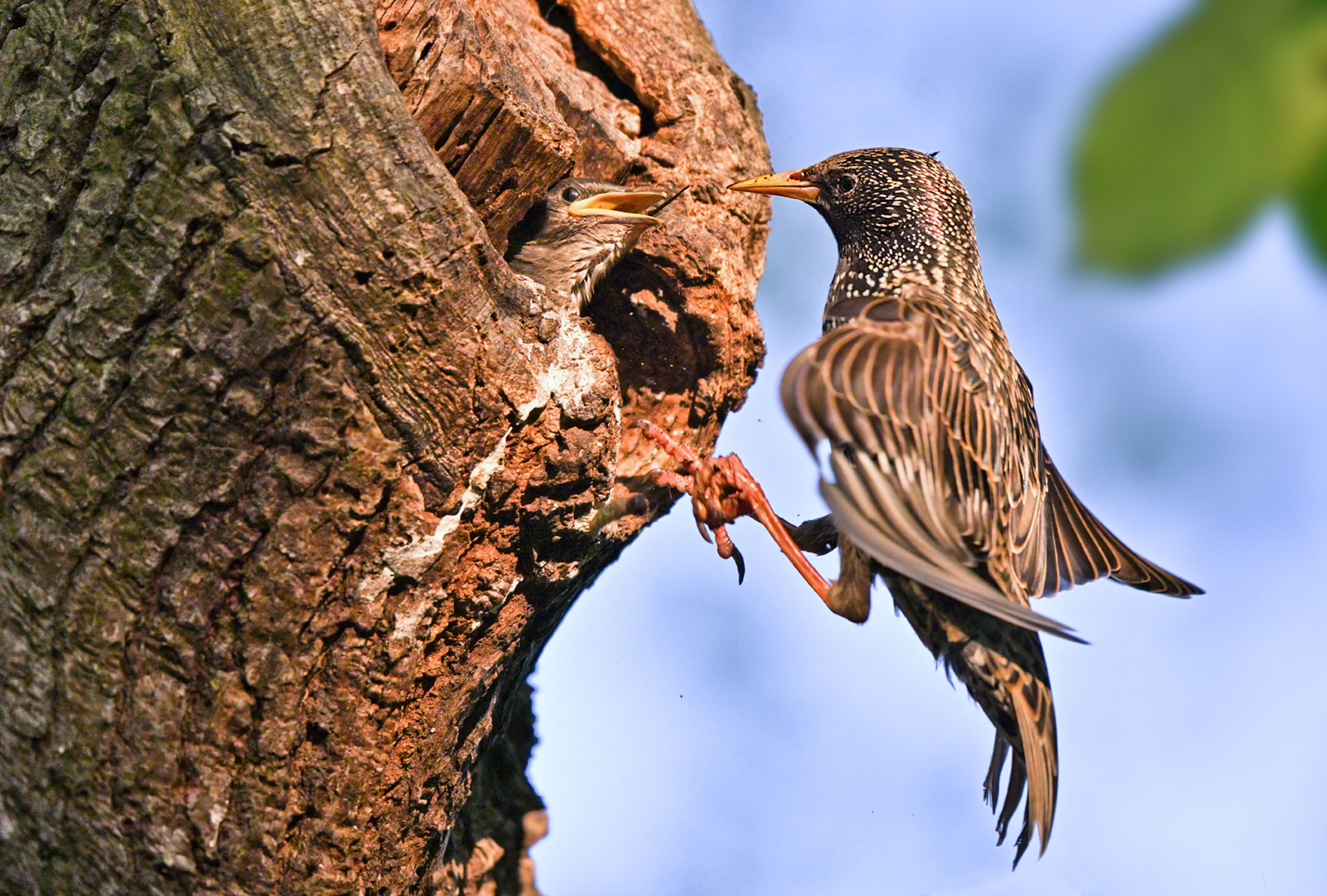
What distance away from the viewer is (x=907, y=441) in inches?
129

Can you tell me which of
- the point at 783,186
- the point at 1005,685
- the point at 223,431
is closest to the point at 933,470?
the point at 1005,685

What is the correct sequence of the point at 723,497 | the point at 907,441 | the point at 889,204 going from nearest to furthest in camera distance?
the point at 907,441 < the point at 723,497 < the point at 889,204

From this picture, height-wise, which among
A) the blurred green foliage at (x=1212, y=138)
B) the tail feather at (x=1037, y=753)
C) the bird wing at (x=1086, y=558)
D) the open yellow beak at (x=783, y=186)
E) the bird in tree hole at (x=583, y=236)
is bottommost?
the blurred green foliage at (x=1212, y=138)

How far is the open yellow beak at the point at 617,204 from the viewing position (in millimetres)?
4043

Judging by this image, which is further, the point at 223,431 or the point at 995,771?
the point at 995,771

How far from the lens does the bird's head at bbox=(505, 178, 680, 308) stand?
4031mm

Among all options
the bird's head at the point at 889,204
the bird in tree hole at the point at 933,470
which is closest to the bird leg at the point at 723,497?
the bird in tree hole at the point at 933,470

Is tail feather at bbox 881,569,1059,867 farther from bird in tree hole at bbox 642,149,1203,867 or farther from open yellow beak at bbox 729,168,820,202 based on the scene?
open yellow beak at bbox 729,168,820,202

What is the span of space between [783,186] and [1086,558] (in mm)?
1702

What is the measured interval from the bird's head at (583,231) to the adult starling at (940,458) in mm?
407

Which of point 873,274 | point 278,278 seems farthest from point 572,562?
point 873,274

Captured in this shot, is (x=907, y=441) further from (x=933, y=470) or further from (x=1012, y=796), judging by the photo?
(x=1012, y=796)

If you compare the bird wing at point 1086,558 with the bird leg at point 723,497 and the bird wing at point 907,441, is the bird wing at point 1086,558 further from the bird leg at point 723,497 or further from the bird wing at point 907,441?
the bird leg at point 723,497

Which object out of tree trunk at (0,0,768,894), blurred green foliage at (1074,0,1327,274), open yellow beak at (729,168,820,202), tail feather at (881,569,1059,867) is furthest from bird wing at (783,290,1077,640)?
blurred green foliage at (1074,0,1327,274)
